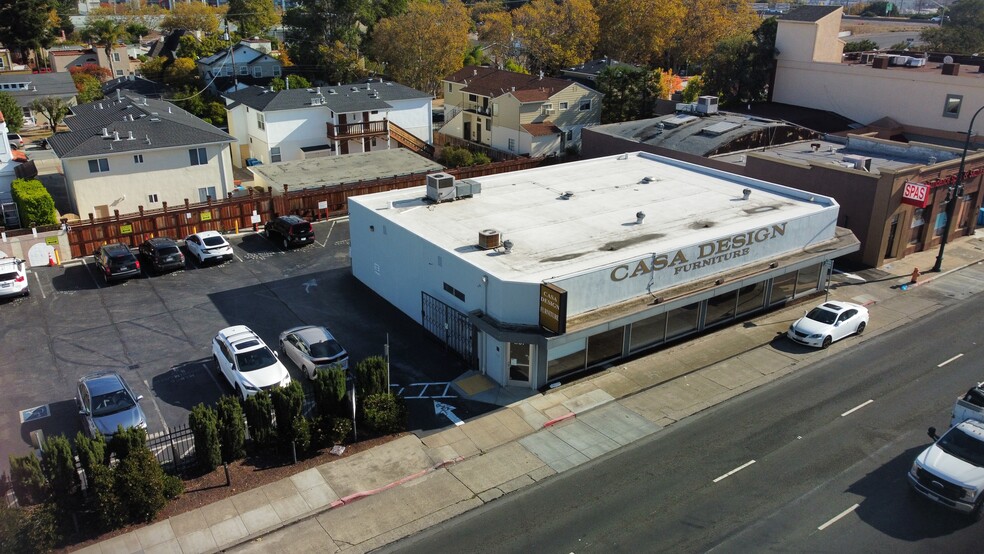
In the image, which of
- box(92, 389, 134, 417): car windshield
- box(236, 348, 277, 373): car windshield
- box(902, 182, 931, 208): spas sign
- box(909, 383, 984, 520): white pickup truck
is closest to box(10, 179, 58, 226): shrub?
box(92, 389, 134, 417): car windshield

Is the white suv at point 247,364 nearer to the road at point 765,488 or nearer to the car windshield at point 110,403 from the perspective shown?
the car windshield at point 110,403

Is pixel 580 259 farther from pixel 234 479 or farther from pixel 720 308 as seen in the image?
pixel 234 479

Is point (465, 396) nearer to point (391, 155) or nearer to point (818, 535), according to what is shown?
point (818, 535)

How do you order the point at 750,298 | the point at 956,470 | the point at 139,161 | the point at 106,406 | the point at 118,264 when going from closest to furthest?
the point at 956,470 < the point at 106,406 < the point at 750,298 < the point at 118,264 < the point at 139,161

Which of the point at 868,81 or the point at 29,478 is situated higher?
the point at 868,81

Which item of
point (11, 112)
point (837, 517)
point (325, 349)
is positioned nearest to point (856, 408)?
point (837, 517)

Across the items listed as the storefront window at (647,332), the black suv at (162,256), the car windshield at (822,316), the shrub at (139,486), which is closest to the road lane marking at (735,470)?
the storefront window at (647,332)
